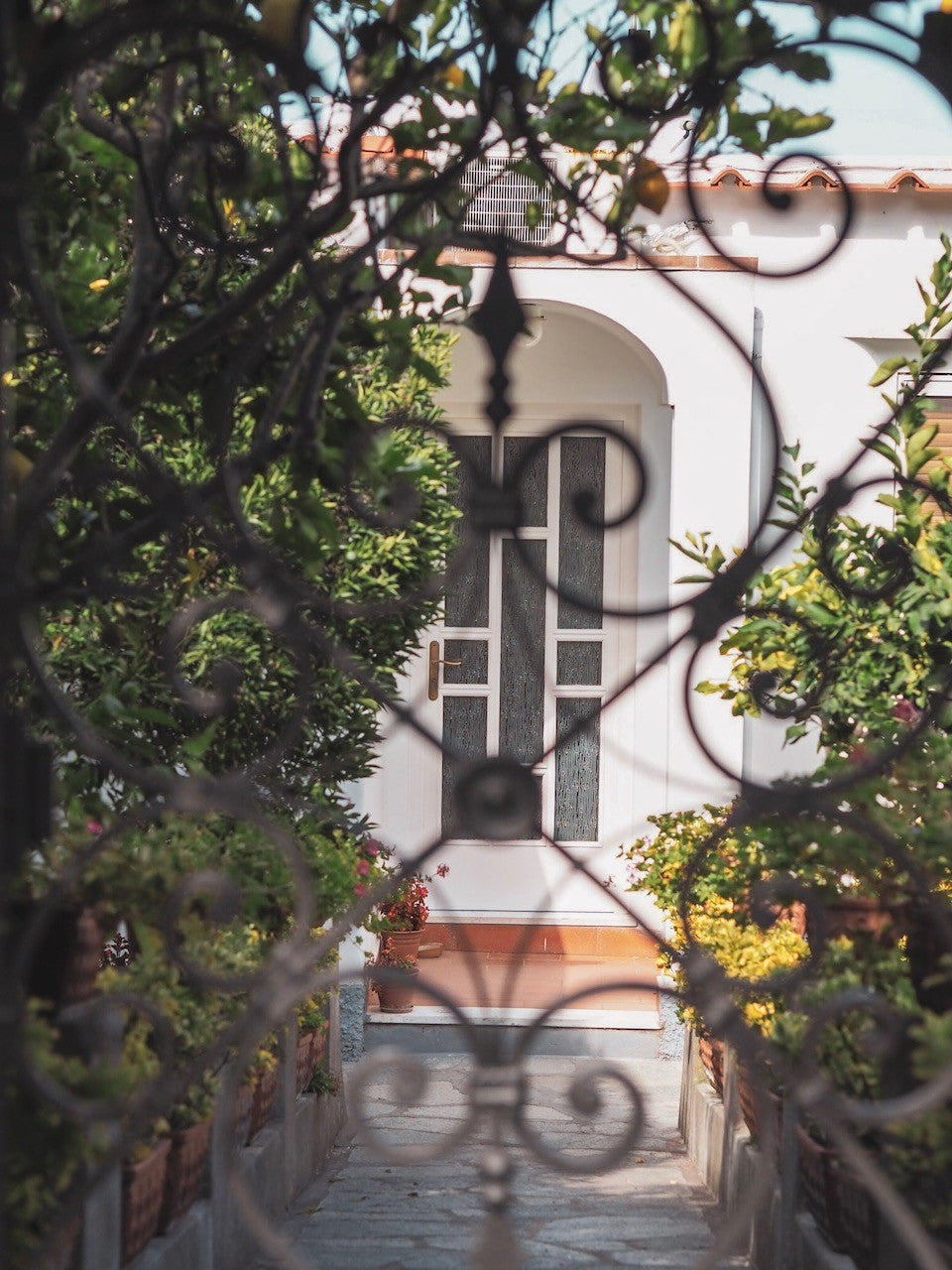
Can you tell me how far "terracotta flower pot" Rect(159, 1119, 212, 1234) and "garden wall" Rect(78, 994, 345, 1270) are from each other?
2 cm

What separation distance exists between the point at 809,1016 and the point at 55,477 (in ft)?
2.45

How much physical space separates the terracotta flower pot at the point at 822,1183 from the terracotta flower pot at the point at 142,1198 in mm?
876

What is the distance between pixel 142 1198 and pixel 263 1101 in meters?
1.21

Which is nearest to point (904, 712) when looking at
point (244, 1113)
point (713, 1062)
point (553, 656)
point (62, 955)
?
point (713, 1062)

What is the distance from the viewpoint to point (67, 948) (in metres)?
1.28

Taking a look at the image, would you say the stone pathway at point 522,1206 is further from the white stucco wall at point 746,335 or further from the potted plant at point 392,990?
the white stucco wall at point 746,335

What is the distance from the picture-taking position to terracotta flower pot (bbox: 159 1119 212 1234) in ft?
6.52

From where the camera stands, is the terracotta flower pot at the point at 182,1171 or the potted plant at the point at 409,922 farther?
the potted plant at the point at 409,922

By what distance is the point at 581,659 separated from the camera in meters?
7.20

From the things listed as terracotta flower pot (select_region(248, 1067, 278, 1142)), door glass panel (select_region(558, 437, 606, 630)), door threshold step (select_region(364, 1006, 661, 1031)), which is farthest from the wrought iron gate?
door glass panel (select_region(558, 437, 606, 630))

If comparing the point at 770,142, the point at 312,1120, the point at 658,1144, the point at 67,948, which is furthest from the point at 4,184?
the point at 658,1144

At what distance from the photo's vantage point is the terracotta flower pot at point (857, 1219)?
1.16 meters

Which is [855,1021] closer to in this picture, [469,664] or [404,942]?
[404,942]

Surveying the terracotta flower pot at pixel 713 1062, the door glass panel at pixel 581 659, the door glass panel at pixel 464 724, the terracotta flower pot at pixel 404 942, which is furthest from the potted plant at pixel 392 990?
the terracotta flower pot at pixel 713 1062
